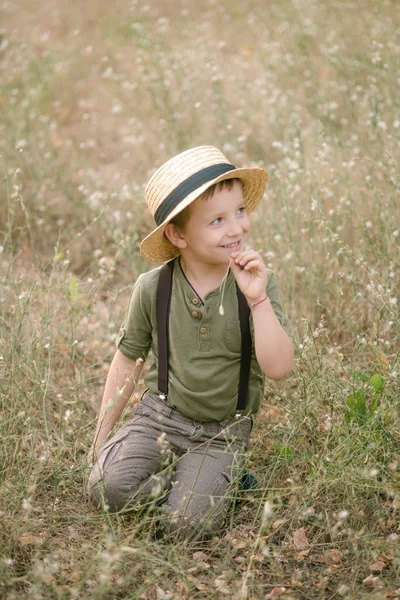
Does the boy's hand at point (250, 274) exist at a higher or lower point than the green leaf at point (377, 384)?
higher

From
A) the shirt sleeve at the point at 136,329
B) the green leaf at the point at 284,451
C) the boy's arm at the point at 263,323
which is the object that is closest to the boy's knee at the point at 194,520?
the green leaf at the point at 284,451

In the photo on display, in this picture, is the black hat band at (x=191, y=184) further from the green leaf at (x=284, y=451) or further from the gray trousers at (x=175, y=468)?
the green leaf at (x=284, y=451)

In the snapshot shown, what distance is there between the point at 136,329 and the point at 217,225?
1.96 ft

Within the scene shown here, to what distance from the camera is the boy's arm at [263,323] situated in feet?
8.13

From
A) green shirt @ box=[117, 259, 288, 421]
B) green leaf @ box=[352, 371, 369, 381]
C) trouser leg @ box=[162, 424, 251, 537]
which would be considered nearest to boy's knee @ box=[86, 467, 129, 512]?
trouser leg @ box=[162, 424, 251, 537]

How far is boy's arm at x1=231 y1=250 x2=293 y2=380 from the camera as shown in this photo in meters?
2.48

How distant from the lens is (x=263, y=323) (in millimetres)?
2488

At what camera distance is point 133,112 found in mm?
6402

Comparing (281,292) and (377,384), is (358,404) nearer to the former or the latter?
(377,384)

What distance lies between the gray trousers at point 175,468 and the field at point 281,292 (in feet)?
0.31

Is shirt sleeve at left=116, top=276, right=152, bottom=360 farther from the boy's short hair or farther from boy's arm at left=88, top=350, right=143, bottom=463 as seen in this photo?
the boy's short hair

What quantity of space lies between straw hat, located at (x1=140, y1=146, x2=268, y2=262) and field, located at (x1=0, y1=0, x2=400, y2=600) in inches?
19.9

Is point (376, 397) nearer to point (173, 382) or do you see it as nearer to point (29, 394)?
point (173, 382)

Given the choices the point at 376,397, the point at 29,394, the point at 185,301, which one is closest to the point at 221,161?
the point at 185,301
